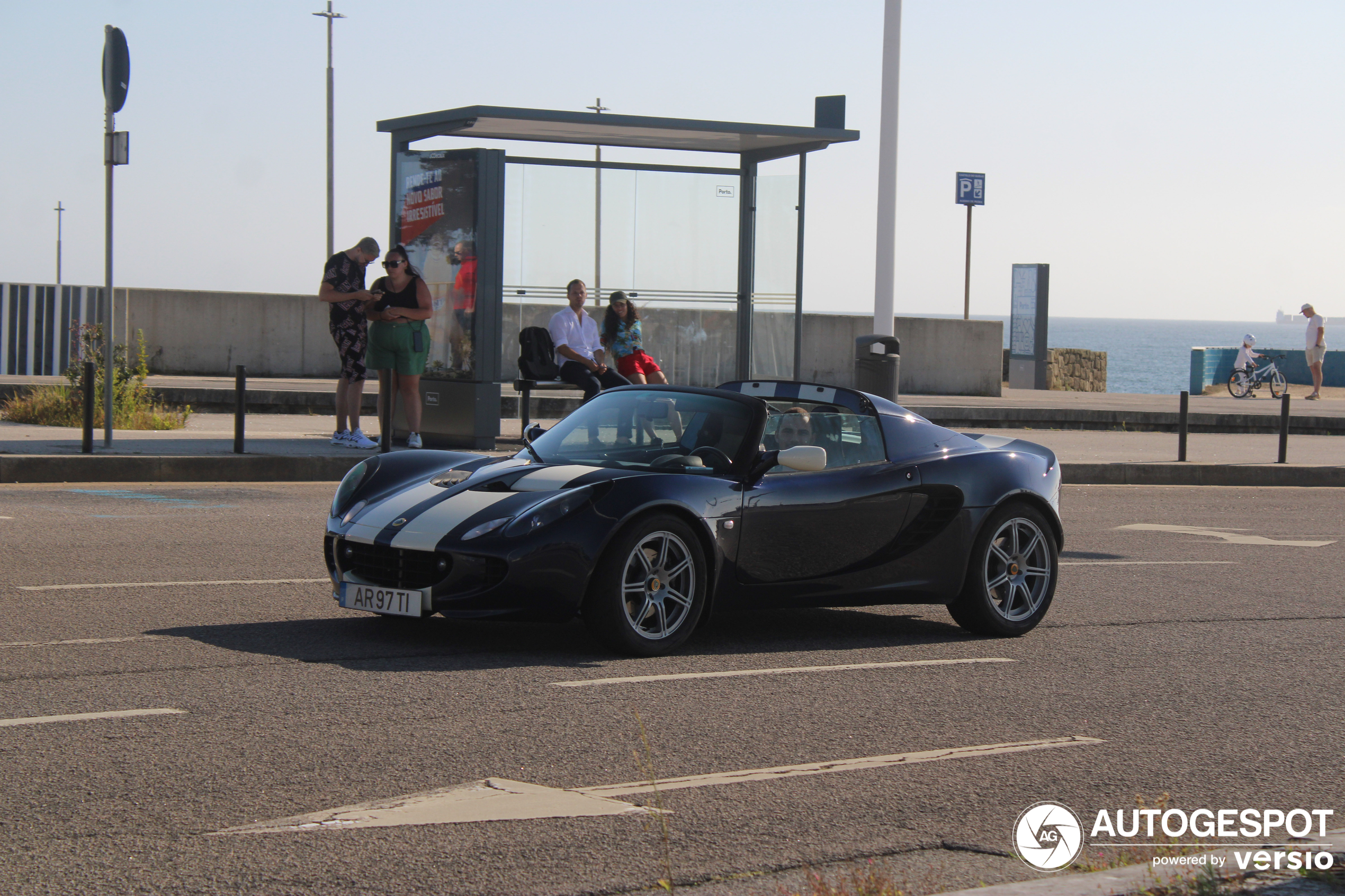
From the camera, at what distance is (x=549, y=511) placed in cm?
675

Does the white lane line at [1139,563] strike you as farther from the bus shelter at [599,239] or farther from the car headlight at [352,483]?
the bus shelter at [599,239]

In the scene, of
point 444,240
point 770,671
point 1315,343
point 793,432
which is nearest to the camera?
point 770,671

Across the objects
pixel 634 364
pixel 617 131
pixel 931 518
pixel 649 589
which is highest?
pixel 617 131

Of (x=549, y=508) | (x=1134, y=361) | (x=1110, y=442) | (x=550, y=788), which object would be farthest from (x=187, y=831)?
(x=1134, y=361)

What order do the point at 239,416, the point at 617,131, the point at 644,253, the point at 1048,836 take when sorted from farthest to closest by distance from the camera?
the point at 644,253, the point at 617,131, the point at 239,416, the point at 1048,836

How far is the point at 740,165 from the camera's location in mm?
18578

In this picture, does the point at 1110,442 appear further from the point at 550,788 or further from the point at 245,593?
the point at 550,788

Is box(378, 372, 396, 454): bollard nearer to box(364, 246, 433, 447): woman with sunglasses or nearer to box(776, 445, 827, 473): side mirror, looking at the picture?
box(364, 246, 433, 447): woman with sunglasses

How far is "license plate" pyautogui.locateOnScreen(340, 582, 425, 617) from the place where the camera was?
22.3 ft

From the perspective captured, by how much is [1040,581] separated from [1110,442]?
14.0 meters

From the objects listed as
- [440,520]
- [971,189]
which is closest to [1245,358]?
[971,189]

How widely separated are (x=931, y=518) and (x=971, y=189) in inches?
1145

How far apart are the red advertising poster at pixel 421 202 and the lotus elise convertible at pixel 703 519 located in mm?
8406

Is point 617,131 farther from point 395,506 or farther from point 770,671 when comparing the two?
point 770,671
